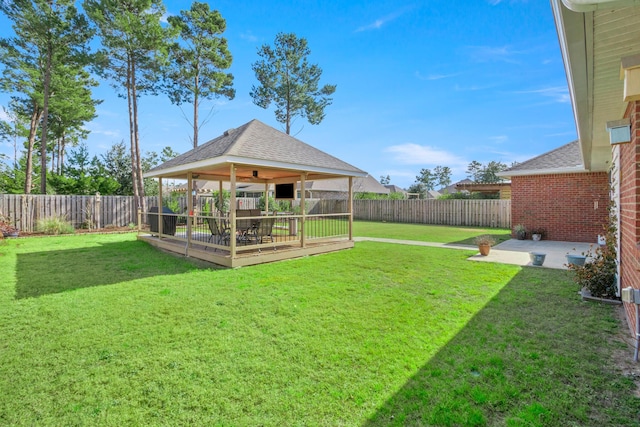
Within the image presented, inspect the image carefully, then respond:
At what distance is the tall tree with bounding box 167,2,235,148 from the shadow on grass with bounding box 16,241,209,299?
566 inches

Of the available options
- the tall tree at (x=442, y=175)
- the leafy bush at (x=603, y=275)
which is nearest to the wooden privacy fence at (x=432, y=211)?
the leafy bush at (x=603, y=275)

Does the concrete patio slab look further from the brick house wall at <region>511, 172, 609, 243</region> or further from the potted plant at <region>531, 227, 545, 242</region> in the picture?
the brick house wall at <region>511, 172, 609, 243</region>

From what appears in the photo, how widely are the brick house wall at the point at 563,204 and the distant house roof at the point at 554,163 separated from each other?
37 centimetres

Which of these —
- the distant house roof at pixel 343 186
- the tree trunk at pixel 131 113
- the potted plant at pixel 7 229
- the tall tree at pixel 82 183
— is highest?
the tree trunk at pixel 131 113

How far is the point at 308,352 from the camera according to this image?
133 inches

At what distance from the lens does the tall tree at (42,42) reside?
55.1ft

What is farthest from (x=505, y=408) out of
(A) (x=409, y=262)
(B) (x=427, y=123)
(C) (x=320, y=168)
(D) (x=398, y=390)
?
(B) (x=427, y=123)

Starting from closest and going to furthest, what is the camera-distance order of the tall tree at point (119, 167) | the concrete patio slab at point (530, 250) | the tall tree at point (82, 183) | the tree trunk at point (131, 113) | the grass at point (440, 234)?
the concrete patio slab at point (530, 250) < the grass at point (440, 234) < the tree trunk at point (131, 113) < the tall tree at point (82, 183) < the tall tree at point (119, 167)

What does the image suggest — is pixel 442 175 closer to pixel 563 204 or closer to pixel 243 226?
pixel 563 204

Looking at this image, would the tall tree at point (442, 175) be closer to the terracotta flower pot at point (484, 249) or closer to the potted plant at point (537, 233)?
the potted plant at point (537, 233)

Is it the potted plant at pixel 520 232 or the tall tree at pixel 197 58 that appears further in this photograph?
the tall tree at pixel 197 58

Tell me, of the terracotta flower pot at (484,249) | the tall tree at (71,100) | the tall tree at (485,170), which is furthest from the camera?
the tall tree at (485,170)

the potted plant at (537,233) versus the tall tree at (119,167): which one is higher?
the tall tree at (119,167)

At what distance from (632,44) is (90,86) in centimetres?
3470
